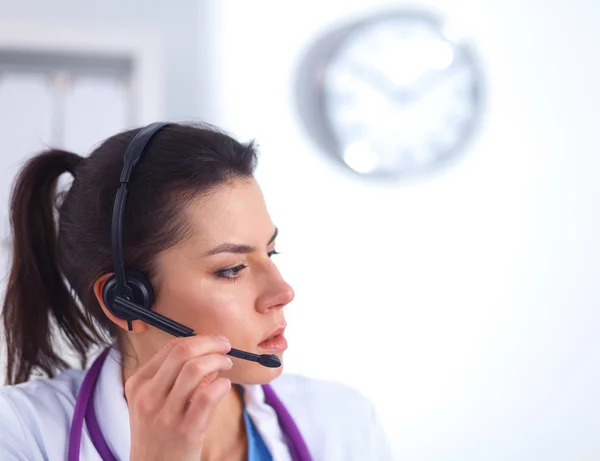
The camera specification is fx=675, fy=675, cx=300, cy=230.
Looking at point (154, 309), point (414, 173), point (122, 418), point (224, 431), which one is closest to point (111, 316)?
point (154, 309)

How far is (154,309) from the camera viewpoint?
1030mm

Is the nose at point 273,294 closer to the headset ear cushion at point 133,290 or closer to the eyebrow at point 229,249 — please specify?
the eyebrow at point 229,249

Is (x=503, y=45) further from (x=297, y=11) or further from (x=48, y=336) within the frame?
(x=48, y=336)

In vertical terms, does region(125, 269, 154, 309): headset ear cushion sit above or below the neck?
above

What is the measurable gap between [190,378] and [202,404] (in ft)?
0.12

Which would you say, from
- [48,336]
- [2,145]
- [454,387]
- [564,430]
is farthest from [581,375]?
[2,145]

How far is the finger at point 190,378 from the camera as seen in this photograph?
840 millimetres

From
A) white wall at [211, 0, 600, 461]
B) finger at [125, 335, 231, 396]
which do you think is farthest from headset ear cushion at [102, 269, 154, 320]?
white wall at [211, 0, 600, 461]

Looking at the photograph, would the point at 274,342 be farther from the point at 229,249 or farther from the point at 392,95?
the point at 392,95

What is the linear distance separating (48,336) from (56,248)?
17 cm

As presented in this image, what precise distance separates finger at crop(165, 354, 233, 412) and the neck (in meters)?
→ 0.30

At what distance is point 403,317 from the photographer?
1996 millimetres

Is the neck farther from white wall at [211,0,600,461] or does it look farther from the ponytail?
white wall at [211,0,600,461]

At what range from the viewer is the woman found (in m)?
0.88
